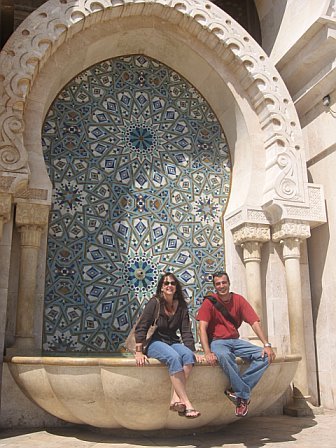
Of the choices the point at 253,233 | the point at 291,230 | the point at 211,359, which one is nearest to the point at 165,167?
the point at 253,233

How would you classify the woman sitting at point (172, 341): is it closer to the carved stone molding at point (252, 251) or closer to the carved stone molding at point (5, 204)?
the carved stone molding at point (5, 204)

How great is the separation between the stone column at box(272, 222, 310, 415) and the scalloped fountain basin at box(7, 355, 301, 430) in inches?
48.9

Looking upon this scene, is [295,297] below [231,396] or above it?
above

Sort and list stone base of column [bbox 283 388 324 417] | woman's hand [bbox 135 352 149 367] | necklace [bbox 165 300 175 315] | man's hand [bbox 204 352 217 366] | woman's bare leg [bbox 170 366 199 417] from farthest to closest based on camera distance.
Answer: stone base of column [bbox 283 388 324 417] → necklace [bbox 165 300 175 315] → man's hand [bbox 204 352 217 366] → woman's hand [bbox 135 352 149 367] → woman's bare leg [bbox 170 366 199 417]

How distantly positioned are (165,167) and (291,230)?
5.40ft

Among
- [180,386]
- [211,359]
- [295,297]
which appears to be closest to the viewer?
[180,386]

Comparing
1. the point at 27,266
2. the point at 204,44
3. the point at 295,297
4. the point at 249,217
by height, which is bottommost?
the point at 295,297

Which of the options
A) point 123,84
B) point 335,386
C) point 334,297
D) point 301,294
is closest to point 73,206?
point 123,84

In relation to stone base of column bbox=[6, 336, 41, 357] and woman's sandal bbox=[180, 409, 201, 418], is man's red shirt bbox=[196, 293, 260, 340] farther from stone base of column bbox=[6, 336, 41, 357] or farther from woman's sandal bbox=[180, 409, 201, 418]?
stone base of column bbox=[6, 336, 41, 357]

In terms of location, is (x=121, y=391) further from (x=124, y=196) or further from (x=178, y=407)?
(x=124, y=196)

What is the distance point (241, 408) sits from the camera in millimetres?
3727

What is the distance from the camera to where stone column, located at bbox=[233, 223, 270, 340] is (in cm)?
556

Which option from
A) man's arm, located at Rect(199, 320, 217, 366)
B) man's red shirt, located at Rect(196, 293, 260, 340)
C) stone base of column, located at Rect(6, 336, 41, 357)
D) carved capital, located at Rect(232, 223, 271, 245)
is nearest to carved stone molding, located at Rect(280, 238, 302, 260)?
carved capital, located at Rect(232, 223, 271, 245)

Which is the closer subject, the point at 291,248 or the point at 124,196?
the point at 291,248
